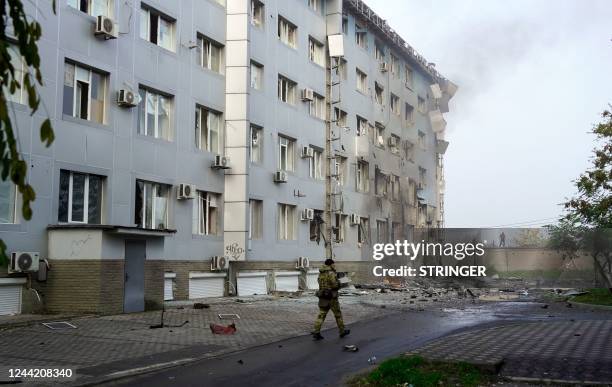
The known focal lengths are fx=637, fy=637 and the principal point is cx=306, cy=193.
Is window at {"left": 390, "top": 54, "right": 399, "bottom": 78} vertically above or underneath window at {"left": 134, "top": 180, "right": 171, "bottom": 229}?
above

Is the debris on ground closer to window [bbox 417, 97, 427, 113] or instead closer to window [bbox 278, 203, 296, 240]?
window [bbox 278, 203, 296, 240]

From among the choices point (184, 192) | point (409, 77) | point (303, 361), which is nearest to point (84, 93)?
point (184, 192)

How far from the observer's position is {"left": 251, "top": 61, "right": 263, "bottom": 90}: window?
27484 mm

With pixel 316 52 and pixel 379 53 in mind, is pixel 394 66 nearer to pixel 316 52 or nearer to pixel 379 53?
pixel 379 53

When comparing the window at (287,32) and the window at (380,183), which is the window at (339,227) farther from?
the window at (287,32)

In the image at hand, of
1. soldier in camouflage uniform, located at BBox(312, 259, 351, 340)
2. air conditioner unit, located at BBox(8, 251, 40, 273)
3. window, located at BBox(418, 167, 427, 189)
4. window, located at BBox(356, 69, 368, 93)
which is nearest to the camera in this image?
soldier in camouflage uniform, located at BBox(312, 259, 351, 340)

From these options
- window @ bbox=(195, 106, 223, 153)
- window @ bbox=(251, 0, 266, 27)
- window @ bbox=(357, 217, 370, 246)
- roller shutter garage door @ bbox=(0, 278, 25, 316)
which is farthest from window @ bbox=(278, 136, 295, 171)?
roller shutter garage door @ bbox=(0, 278, 25, 316)

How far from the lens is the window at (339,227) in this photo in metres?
34.8

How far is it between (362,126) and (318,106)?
19.3 feet

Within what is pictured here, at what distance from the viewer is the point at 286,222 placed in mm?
30047

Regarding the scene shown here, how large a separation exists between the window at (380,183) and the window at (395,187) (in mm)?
1308

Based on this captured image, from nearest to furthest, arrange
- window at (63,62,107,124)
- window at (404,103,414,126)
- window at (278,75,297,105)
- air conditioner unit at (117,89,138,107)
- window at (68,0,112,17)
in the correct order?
window at (63,62,107,124) < window at (68,0,112,17) < air conditioner unit at (117,89,138,107) < window at (278,75,297,105) < window at (404,103,414,126)

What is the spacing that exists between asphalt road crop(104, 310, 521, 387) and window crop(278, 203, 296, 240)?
533 inches

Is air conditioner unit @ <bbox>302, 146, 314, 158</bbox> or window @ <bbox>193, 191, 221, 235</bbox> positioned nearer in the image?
window @ <bbox>193, 191, 221, 235</bbox>
